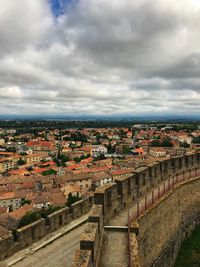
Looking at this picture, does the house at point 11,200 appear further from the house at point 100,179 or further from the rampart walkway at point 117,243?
the rampart walkway at point 117,243

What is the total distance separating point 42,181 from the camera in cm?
4834

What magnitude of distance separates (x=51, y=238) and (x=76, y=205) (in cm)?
180

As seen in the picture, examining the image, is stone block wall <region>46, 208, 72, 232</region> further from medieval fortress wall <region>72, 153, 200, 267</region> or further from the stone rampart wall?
medieval fortress wall <region>72, 153, 200, 267</region>

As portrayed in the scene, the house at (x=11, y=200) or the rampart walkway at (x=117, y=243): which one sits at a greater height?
the rampart walkway at (x=117, y=243)

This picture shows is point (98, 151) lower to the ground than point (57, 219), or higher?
lower

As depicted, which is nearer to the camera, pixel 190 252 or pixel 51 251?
pixel 51 251

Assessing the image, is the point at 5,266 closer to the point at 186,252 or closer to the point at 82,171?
the point at 186,252

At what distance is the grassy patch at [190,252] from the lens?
10.9 metres

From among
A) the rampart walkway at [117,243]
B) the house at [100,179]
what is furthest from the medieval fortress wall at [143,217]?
the house at [100,179]

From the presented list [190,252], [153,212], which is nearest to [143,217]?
[153,212]

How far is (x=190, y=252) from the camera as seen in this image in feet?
37.9

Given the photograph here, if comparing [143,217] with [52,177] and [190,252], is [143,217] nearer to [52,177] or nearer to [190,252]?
[190,252]

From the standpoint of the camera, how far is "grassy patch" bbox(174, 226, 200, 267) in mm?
10945

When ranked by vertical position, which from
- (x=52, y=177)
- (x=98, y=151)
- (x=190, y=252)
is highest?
(x=190, y=252)
